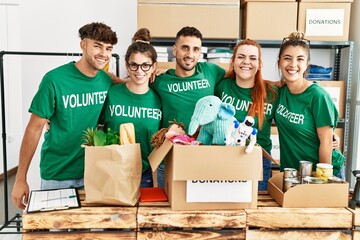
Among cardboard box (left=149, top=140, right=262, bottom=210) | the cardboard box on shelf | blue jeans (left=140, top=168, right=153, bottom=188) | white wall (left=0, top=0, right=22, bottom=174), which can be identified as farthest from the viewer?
white wall (left=0, top=0, right=22, bottom=174)

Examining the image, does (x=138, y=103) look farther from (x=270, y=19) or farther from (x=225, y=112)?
(x=270, y=19)

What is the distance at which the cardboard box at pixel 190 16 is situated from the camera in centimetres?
294

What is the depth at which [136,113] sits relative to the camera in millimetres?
1676

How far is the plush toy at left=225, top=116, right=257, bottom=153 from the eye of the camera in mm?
1109

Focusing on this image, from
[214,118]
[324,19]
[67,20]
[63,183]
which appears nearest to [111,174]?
[214,118]

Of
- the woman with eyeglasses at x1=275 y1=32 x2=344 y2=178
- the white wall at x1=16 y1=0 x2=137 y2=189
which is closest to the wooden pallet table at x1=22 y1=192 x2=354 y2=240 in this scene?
the woman with eyeglasses at x1=275 y1=32 x2=344 y2=178

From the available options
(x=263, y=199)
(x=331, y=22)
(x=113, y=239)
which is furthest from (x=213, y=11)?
(x=113, y=239)

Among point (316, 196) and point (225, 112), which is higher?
point (225, 112)

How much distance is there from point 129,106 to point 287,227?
92 centimetres

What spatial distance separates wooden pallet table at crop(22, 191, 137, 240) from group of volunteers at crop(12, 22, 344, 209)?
0.53m

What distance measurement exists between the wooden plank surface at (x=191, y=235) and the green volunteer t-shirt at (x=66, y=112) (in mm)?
732

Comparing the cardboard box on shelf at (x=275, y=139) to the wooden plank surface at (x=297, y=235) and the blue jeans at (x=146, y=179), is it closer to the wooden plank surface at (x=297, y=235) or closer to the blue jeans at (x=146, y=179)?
the blue jeans at (x=146, y=179)

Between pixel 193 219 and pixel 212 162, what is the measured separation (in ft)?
0.67

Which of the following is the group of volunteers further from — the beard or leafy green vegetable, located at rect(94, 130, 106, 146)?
leafy green vegetable, located at rect(94, 130, 106, 146)
